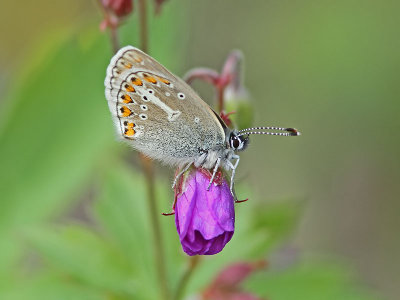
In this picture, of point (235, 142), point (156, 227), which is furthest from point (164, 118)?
point (156, 227)

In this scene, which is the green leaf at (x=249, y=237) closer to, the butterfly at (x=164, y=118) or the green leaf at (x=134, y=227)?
the green leaf at (x=134, y=227)

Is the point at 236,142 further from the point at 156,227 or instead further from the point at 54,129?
the point at 54,129

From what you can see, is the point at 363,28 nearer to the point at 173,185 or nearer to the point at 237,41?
the point at 237,41

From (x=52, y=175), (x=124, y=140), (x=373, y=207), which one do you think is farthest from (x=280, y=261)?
(x=373, y=207)

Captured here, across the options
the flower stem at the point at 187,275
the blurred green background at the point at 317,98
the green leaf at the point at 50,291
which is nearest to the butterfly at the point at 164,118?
the flower stem at the point at 187,275

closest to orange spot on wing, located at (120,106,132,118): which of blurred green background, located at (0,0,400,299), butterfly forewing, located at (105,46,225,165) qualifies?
butterfly forewing, located at (105,46,225,165)

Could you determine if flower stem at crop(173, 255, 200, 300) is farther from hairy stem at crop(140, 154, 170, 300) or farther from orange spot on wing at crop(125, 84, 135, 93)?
orange spot on wing at crop(125, 84, 135, 93)
